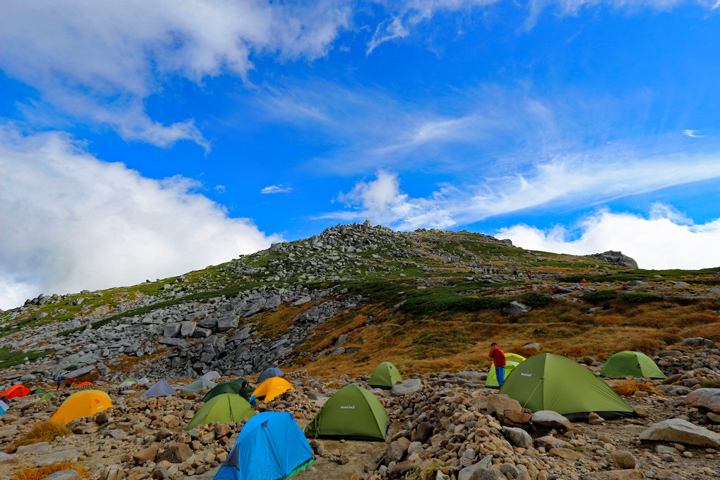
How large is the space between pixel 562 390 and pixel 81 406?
22978mm

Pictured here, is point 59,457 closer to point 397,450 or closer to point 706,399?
point 397,450

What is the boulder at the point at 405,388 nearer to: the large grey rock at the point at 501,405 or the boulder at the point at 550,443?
the large grey rock at the point at 501,405

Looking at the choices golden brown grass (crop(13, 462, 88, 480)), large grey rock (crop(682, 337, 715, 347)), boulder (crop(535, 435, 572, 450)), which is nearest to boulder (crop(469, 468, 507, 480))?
boulder (crop(535, 435, 572, 450))

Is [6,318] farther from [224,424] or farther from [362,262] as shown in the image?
[224,424]

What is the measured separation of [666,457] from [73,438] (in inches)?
839

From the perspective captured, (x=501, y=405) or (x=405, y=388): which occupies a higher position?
(x=501, y=405)

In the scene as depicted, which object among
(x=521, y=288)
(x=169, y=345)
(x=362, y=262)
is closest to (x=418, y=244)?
(x=362, y=262)

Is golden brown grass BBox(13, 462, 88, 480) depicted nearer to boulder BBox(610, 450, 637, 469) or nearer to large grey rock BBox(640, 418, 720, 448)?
boulder BBox(610, 450, 637, 469)

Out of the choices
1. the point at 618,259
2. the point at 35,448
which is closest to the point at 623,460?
the point at 35,448

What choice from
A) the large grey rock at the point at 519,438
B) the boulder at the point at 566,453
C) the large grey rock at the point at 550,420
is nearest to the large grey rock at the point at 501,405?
the large grey rock at the point at 550,420

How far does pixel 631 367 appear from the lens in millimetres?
15133

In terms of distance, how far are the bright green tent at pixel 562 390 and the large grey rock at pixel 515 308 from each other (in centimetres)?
2386

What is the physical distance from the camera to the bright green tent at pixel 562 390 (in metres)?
9.76

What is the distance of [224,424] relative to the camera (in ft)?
42.2
